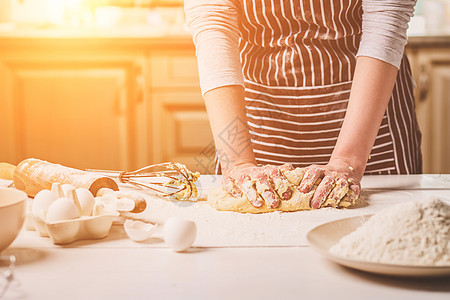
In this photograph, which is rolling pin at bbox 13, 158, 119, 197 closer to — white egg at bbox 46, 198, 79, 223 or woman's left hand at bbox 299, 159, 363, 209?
white egg at bbox 46, 198, 79, 223

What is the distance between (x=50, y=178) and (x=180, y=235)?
0.37m

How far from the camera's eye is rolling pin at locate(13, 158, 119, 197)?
0.88 meters

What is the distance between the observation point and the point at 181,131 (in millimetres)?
2506

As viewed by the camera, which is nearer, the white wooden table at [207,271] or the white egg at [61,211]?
the white wooden table at [207,271]

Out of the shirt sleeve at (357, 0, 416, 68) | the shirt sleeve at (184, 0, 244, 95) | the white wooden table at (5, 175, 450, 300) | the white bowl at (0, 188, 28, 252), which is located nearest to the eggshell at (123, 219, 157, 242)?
the white wooden table at (5, 175, 450, 300)

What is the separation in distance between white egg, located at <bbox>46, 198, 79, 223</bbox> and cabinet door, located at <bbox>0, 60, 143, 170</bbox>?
72.2 inches

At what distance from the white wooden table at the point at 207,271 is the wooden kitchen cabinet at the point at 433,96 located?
1.85 metres

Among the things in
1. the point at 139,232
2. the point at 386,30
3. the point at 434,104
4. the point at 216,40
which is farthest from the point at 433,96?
the point at 139,232

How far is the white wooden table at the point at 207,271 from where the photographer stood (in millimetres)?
515

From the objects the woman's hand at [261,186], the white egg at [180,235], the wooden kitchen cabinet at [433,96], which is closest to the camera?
the white egg at [180,235]

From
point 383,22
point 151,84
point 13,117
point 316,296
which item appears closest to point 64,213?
point 316,296

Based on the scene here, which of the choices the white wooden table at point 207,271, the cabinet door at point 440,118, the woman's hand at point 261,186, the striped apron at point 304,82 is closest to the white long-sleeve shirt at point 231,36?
the striped apron at point 304,82

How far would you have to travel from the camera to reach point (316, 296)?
0.51 m

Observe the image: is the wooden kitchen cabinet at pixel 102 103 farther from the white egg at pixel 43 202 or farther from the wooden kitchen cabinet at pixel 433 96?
the white egg at pixel 43 202
